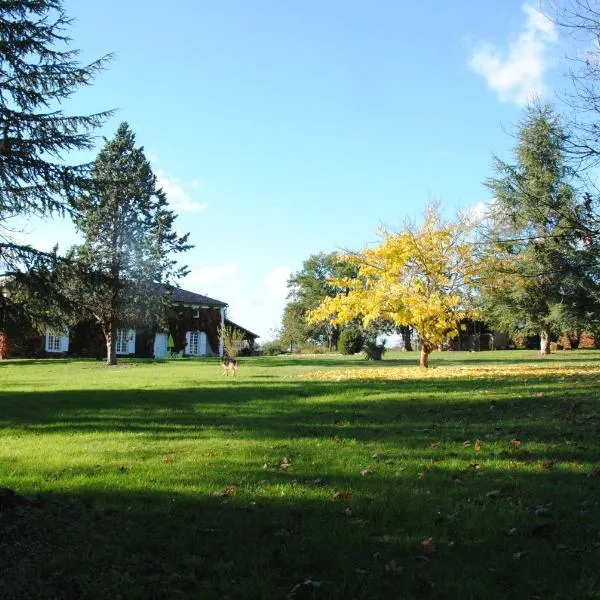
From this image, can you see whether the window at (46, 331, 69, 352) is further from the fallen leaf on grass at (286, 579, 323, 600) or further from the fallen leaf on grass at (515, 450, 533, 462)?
the fallen leaf on grass at (286, 579, 323, 600)

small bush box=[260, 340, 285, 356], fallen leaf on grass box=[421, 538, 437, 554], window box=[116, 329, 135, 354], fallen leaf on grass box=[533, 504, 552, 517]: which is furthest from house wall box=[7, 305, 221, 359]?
fallen leaf on grass box=[421, 538, 437, 554]

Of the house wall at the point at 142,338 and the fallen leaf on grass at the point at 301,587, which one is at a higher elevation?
the house wall at the point at 142,338

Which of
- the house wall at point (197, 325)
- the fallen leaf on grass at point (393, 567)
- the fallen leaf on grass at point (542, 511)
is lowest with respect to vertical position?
the fallen leaf on grass at point (393, 567)

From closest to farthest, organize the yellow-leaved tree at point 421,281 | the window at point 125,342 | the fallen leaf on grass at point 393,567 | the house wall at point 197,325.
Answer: the fallen leaf on grass at point 393,567 < the yellow-leaved tree at point 421,281 < the window at point 125,342 < the house wall at point 197,325

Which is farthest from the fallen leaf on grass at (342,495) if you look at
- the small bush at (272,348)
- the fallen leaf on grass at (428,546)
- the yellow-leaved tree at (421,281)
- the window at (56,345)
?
the small bush at (272,348)

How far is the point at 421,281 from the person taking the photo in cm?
2028

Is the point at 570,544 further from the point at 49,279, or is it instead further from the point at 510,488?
the point at 49,279

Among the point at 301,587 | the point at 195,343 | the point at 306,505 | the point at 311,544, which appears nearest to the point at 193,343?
the point at 195,343

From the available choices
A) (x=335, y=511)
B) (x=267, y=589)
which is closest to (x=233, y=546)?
(x=267, y=589)

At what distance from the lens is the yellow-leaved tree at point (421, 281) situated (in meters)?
19.9

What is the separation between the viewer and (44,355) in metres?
44.0

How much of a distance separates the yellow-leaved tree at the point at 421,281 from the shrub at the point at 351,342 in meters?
20.1

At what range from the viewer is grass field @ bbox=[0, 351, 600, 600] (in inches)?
143

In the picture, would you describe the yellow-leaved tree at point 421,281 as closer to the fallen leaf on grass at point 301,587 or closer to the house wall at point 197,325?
the fallen leaf on grass at point 301,587
